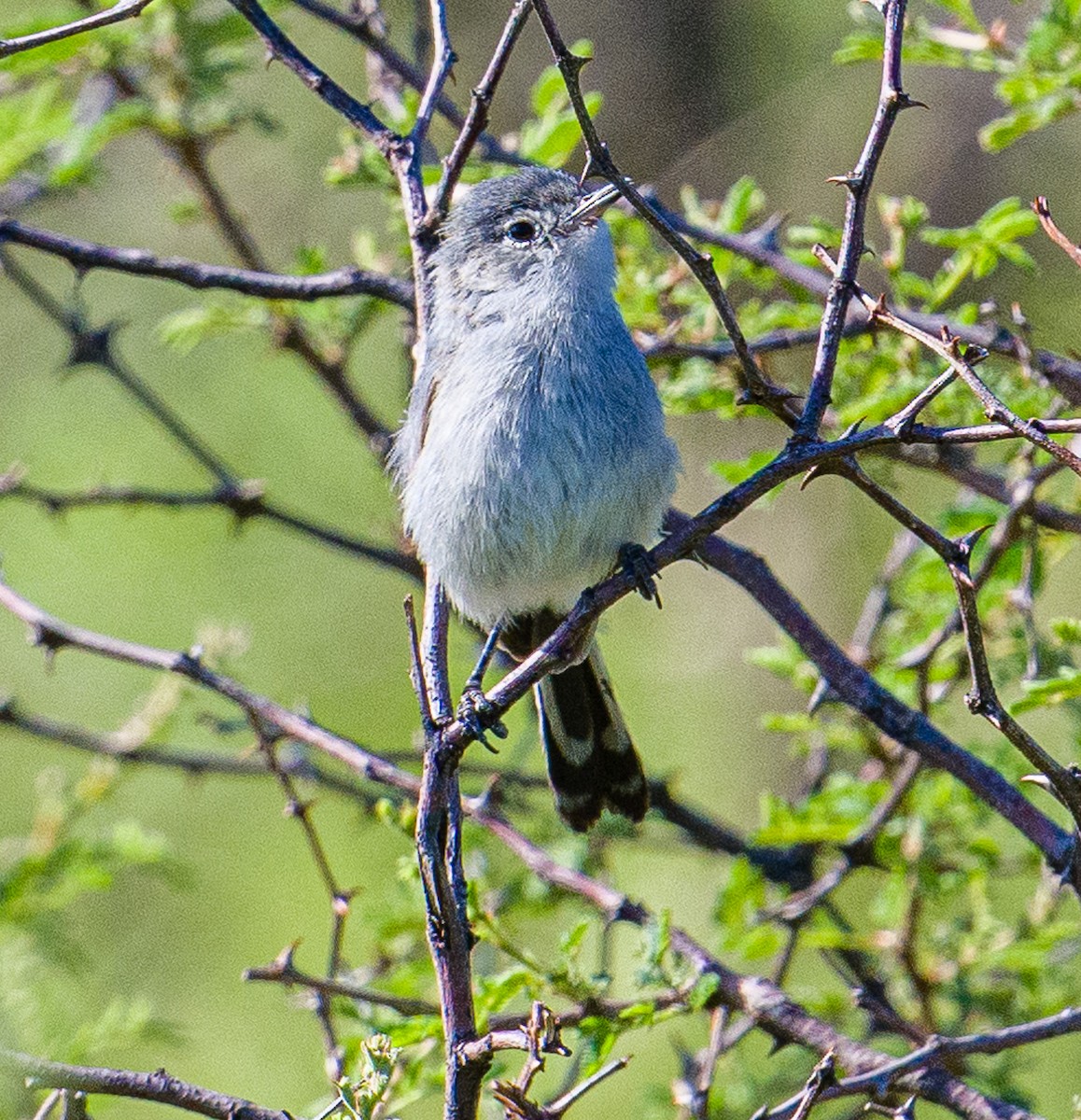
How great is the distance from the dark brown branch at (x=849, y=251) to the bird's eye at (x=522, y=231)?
5.47 feet

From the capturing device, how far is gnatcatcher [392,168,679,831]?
11.3 feet

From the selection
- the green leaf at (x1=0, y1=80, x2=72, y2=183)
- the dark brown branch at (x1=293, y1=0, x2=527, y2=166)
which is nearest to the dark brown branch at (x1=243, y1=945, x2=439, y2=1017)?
the dark brown branch at (x1=293, y1=0, x2=527, y2=166)

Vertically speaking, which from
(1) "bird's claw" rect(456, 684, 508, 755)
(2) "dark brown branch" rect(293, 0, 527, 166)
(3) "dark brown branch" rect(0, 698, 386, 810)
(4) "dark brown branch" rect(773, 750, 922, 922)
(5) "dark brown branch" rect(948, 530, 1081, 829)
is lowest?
(5) "dark brown branch" rect(948, 530, 1081, 829)

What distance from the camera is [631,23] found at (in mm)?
8102

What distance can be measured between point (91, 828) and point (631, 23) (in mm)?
4995

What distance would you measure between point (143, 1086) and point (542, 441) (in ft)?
5.92

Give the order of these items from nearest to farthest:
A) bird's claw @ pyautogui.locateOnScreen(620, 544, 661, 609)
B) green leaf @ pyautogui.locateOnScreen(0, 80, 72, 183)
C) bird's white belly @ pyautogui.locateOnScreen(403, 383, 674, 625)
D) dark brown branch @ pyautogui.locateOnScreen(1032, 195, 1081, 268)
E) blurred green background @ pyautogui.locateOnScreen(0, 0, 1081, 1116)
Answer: dark brown branch @ pyautogui.locateOnScreen(1032, 195, 1081, 268), bird's claw @ pyautogui.locateOnScreen(620, 544, 661, 609), bird's white belly @ pyautogui.locateOnScreen(403, 383, 674, 625), green leaf @ pyautogui.locateOnScreen(0, 80, 72, 183), blurred green background @ pyautogui.locateOnScreen(0, 0, 1081, 1116)

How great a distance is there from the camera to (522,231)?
386 centimetres

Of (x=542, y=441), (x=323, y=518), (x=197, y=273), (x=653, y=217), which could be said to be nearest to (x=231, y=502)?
(x=197, y=273)

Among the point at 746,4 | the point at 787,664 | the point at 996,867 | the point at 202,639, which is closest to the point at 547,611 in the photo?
the point at 787,664

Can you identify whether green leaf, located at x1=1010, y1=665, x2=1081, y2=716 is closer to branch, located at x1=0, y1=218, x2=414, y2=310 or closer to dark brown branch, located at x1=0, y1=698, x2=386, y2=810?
branch, located at x1=0, y1=218, x2=414, y2=310

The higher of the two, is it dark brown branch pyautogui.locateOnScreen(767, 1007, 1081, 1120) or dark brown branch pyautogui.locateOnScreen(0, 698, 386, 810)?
dark brown branch pyautogui.locateOnScreen(0, 698, 386, 810)

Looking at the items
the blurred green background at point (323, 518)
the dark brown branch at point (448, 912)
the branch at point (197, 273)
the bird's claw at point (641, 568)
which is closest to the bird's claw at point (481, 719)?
the dark brown branch at point (448, 912)

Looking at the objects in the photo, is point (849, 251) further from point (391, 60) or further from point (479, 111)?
point (391, 60)
